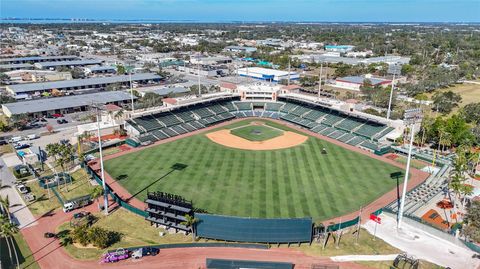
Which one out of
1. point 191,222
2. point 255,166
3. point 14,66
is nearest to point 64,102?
point 255,166

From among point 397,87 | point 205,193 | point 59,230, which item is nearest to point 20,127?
point 59,230

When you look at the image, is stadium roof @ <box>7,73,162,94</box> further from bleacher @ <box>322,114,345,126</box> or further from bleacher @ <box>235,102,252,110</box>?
bleacher @ <box>322,114,345,126</box>

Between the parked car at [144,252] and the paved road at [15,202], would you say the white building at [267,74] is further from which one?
the parked car at [144,252]

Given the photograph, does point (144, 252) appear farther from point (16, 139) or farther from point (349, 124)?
point (349, 124)

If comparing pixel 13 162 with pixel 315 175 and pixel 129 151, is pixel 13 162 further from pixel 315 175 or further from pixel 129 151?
pixel 315 175

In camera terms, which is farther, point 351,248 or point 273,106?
point 273,106
